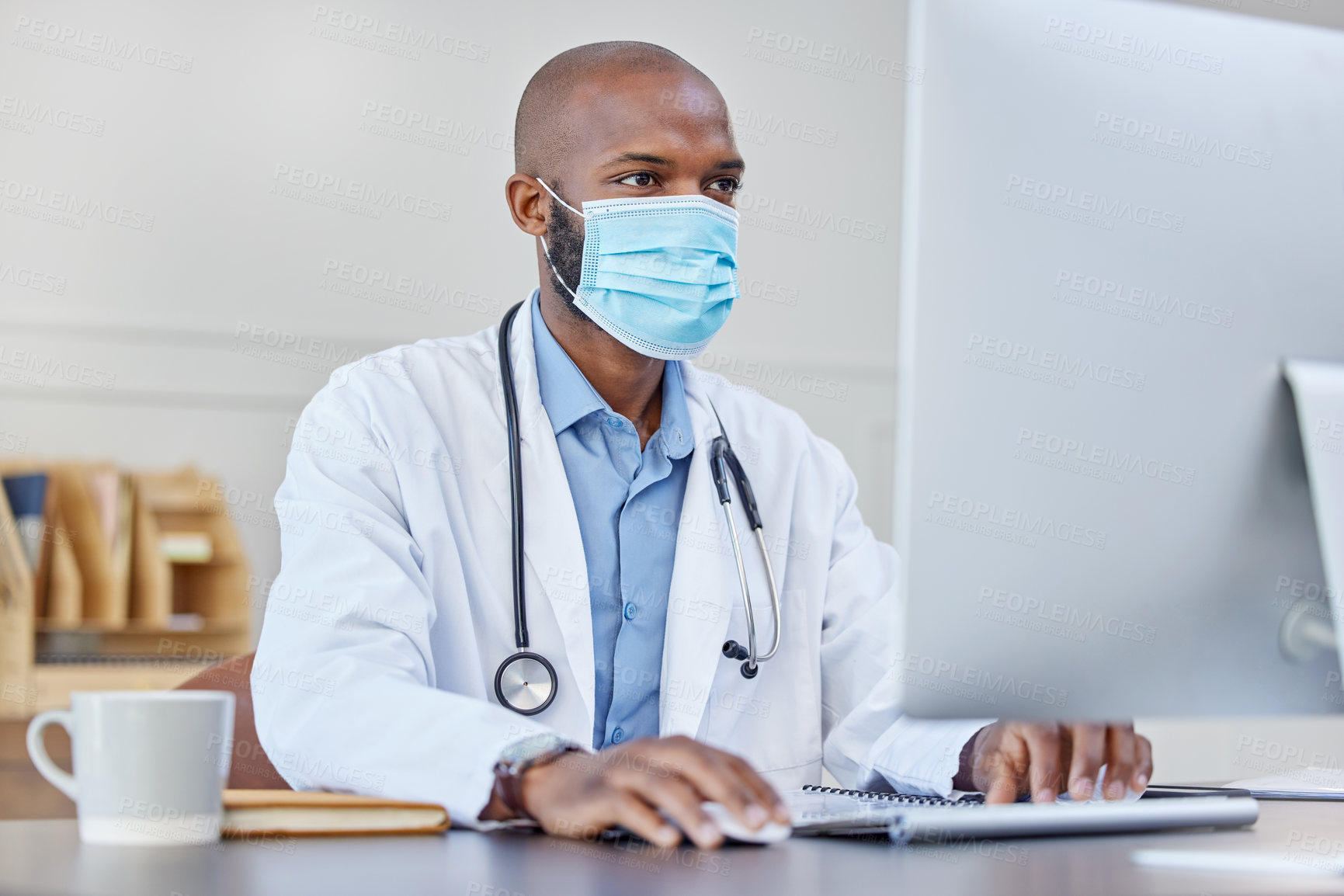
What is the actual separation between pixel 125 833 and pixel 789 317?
3.23m

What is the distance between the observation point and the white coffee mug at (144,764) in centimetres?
70

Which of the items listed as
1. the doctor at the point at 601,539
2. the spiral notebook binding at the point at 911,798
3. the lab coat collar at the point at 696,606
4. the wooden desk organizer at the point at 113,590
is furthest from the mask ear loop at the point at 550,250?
the wooden desk organizer at the point at 113,590

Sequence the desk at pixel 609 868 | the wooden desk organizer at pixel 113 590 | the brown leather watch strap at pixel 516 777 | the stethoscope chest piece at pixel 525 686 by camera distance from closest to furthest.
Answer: the desk at pixel 609 868 → the brown leather watch strap at pixel 516 777 → the stethoscope chest piece at pixel 525 686 → the wooden desk organizer at pixel 113 590

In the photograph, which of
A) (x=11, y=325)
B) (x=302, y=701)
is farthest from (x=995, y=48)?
(x=11, y=325)

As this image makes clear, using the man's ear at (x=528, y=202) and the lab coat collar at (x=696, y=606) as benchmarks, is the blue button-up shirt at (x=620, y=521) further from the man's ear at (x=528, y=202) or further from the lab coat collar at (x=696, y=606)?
the man's ear at (x=528, y=202)

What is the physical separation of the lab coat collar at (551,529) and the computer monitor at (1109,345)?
75cm

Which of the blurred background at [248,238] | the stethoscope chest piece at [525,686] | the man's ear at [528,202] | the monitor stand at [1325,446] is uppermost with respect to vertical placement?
the blurred background at [248,238]

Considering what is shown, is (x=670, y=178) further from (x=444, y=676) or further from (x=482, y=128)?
(x=482, y=128)

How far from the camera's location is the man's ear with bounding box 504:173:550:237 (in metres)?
1.73

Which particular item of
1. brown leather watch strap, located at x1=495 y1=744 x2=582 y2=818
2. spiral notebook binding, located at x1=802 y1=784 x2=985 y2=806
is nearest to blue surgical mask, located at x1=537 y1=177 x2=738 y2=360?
spiral notebook binding, located at x1=802 y1=784 x2=985 y2=806

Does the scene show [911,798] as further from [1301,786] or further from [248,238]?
[248,238]

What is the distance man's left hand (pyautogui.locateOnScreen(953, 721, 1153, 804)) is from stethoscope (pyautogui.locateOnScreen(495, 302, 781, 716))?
46 centimetres

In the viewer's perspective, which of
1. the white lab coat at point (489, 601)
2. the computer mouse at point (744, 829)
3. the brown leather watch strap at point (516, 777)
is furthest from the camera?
the white lab coat at point (489, 601)

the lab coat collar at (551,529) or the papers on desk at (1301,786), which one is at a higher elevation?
the lab coat collar at (551,529)
